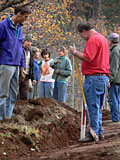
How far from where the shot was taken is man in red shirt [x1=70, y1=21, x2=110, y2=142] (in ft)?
19.9

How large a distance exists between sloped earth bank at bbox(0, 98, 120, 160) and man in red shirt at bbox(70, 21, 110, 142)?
21.2 inches

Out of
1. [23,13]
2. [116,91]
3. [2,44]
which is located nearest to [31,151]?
[2,44]

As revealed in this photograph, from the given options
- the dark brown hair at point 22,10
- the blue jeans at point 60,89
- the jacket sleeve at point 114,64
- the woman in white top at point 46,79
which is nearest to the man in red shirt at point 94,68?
the dark brown hair at point 22,10

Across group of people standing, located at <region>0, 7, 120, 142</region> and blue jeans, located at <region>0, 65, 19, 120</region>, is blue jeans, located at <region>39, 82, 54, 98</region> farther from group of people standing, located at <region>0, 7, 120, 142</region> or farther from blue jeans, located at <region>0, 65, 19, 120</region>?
blue jeans, located at <region>0, 65, 19, 120</region>

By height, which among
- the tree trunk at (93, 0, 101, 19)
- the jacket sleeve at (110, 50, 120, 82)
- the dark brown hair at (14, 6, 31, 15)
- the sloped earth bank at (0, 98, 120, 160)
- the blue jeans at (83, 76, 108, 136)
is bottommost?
the sloped earth bank at (0, 98, 120, 160)

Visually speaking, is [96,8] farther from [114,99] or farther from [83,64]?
[83,64]

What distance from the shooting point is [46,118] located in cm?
795

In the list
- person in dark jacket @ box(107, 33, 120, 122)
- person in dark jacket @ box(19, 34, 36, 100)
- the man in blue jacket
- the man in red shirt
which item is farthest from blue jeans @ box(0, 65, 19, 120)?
person in dark jacket @ box(107, 33, 120, 122)

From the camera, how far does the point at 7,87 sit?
645 cm

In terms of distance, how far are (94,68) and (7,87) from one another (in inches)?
63.0

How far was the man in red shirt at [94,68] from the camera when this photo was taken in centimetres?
605

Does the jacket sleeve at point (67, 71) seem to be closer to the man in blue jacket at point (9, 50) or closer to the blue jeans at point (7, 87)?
the blue jeans at point (7, 87)

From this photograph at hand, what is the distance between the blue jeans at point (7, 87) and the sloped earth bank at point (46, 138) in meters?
0.26

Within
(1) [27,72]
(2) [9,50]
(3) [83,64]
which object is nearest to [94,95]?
(3) [83,64]
